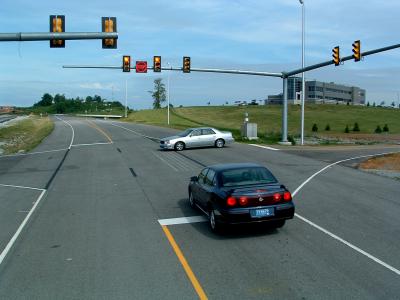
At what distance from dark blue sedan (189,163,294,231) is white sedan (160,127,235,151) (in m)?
20.2

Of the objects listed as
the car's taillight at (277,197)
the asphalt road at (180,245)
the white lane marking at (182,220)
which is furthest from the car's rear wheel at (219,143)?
the car's taillight at (277,197)

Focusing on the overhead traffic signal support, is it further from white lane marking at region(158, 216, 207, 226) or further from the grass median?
white lane marking at region(158, 216, 207, 226)

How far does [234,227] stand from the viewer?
1139 centimetres

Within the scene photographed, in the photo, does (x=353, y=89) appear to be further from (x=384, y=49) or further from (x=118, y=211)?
(x=118, y=211)

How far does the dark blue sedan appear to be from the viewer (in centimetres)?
1048

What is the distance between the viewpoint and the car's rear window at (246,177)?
11.3m

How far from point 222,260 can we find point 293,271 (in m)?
1.33

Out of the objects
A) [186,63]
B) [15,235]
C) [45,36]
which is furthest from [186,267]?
[186,63]

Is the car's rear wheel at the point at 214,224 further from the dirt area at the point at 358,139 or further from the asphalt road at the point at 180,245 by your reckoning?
the dirt area at the point at 358,139

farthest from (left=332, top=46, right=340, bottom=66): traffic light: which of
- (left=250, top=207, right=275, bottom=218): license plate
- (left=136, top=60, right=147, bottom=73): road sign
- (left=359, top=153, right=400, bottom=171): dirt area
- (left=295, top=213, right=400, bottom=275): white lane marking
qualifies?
(left=250, top=207, right=275, bottom=218): license plate

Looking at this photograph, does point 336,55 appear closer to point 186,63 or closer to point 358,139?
point 186,63

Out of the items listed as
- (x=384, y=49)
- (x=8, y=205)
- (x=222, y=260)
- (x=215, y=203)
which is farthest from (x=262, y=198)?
(x=384, y=49)

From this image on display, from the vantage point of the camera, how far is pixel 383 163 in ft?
82.8

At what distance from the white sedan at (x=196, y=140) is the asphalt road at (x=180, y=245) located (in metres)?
12.2
